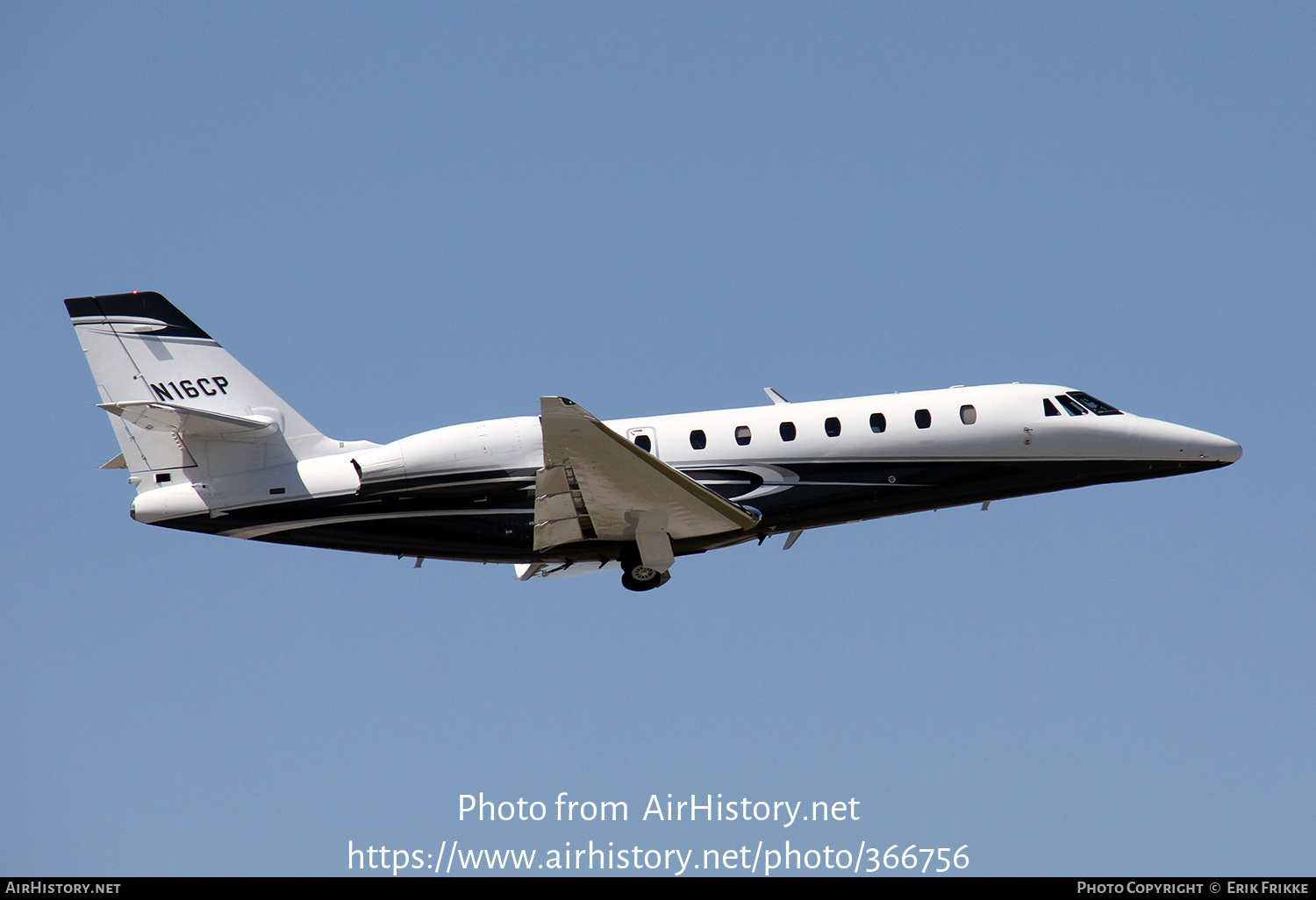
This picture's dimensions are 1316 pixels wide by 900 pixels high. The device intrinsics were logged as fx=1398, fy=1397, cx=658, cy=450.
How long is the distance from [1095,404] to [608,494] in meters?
8.67

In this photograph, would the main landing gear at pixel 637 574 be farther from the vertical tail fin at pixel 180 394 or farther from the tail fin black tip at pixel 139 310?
the tail fin black tip at pixel 139 310

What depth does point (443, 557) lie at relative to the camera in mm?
22047

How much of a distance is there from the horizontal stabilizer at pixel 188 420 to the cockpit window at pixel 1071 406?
12.7m

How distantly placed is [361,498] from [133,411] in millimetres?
3562

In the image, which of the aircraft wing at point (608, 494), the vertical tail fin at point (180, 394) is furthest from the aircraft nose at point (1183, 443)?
the vertical tail fin at point (180, 394)

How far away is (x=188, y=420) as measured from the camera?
69.4ft

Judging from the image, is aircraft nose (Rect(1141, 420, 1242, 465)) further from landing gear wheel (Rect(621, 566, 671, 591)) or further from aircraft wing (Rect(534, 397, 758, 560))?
landing gear wheel (Rect(621, 566, 671, 591))

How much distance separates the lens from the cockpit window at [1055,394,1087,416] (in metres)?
23.0

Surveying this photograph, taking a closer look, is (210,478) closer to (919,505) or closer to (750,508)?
(750,508)

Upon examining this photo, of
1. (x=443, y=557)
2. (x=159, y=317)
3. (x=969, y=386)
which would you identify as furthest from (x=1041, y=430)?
(x=159, y=317)

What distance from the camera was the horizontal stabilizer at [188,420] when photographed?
20.8m

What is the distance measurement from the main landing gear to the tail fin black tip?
778 cm

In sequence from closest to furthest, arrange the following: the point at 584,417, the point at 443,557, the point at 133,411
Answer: the point at 584,417 → the point at 133,411 → the point at 443,557

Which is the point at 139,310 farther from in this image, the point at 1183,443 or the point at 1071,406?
the point at 1183,443
